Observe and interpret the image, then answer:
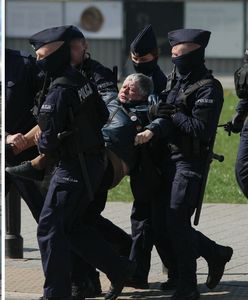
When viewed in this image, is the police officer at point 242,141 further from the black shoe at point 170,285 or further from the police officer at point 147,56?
the black shoe at point 170,285

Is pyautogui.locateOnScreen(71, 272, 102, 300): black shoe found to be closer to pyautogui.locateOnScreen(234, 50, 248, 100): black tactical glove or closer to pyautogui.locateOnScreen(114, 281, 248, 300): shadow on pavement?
pyautogui.locateOnScreen(114, 281, 248, 300): shadow on pavement

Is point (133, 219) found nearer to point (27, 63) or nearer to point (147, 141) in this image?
point (147, 141)

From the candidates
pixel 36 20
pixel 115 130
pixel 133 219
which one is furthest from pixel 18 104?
pixel 36 20

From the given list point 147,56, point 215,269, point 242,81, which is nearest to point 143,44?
point 147,56

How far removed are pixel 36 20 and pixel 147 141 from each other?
28527 millimetres

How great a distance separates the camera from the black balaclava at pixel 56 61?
6.19m

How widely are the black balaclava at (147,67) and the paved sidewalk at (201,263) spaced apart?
1.58 m

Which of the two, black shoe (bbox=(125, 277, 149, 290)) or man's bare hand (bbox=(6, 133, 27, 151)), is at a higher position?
man's bare hand (bbox=(6, 133, 27, 151))

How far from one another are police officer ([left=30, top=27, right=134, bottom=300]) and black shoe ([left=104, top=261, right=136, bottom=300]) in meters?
0.37

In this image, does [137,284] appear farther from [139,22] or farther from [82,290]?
[139,22]

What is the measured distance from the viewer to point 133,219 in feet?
22.9

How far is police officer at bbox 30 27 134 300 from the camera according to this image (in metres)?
6.09

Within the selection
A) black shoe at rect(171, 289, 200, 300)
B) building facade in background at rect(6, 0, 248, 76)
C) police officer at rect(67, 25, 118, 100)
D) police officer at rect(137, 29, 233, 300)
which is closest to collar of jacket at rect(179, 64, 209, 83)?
police officer at rect(137, 29, 233, 300)

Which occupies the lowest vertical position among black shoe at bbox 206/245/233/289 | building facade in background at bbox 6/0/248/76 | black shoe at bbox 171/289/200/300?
building facade in background at bbox 6/0/248/76
